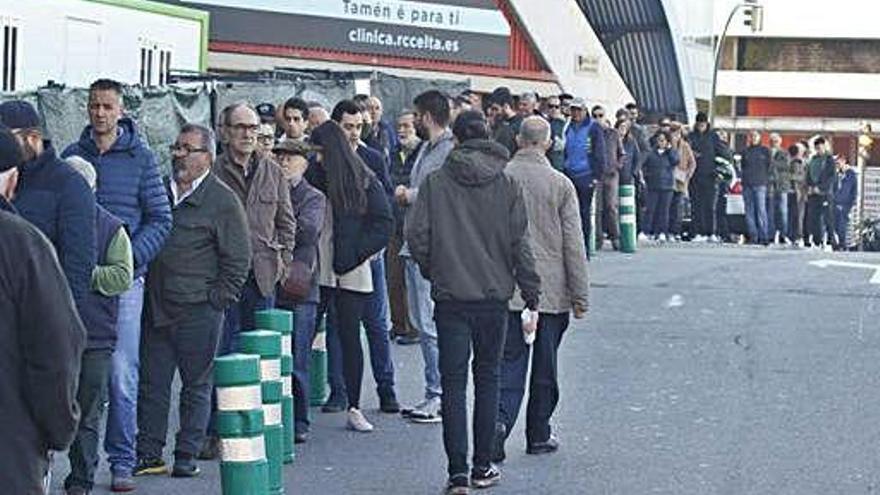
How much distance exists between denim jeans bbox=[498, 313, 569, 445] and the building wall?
7.41 metres

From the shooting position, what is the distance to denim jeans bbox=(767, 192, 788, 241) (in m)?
33.6

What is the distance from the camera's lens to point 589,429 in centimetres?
1260

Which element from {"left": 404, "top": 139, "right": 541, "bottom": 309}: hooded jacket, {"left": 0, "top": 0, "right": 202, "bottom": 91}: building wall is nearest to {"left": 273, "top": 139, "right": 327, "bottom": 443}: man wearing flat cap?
{"left": 404, "top": 139, "right": 541, "bottom": 309}: hooded jacket

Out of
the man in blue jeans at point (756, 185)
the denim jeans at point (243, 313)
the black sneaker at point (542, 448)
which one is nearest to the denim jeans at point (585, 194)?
the man in blue jeans at point (756, 185)

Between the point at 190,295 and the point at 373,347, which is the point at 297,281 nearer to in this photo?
the point at 373,347

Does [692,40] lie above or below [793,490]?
above

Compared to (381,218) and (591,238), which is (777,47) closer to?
(591,238)

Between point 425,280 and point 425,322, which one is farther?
point 425,322

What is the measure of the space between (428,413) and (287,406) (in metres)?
2.12

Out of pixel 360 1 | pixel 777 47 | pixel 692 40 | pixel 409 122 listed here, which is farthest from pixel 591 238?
pixel 777 47

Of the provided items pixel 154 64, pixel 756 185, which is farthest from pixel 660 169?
pixel 154 64

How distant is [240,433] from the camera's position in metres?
8.50

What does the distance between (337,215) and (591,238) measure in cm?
1352

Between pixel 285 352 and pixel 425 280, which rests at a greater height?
pixel 425 280
